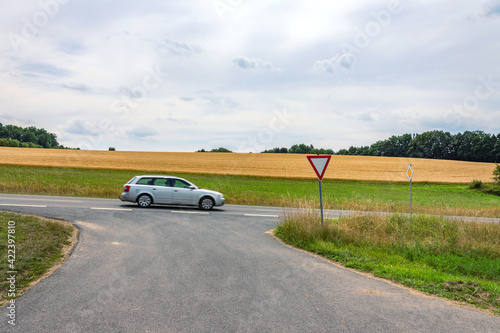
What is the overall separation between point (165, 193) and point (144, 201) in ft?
3.48

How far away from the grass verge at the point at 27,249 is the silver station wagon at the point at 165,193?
537 cm

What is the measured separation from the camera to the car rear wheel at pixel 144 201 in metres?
16.4

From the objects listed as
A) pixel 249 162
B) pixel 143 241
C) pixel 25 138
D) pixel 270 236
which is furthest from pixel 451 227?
pixel 25 138

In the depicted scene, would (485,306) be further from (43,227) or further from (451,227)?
(43,227)

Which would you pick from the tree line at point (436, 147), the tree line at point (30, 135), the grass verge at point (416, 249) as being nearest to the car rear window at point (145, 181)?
the grass verge at point (416, 249)

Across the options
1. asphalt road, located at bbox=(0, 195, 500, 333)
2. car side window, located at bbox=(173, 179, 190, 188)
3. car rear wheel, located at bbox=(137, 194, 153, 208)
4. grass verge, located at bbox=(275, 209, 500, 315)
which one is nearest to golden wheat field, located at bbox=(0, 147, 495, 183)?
car side window, located at bbox=(173, 179, 190, 188)

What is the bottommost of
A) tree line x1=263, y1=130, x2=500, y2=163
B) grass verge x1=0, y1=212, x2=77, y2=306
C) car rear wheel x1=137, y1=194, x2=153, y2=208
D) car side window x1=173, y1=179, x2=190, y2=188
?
grass verge x1=0, y1=212, x2=77, y2=306

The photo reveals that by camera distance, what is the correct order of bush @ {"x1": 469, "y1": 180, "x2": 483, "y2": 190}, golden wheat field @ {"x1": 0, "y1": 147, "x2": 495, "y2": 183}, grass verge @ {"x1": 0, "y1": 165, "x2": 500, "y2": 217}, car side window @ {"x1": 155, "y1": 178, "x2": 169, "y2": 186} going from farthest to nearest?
golden wheat field @ {"x1": 0, "y1": 147, "x2": 495, "y2": 183}, bush @ {"x1": 469, "y1": 180, "x2": 483, "y2": 190}, grass verge @ {"x1": 0, "y1": 165, "x2": 500, "y2": 217}, car side window @ {"x1": 155, "y1": 178, "x2": 169, "y2": 186}

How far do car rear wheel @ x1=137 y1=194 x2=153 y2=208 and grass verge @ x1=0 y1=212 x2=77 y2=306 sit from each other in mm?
5397

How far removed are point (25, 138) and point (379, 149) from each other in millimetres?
103632

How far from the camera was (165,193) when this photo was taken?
1653cm

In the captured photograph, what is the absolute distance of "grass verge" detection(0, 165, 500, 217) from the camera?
70.1ft

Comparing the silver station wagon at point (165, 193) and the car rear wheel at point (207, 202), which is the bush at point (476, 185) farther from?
the car rear wheel at point (207, 202)

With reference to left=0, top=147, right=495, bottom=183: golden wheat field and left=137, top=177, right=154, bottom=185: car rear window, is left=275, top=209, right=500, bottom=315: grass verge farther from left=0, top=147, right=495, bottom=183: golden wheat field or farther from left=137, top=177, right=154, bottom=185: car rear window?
left=0, top=147, right=495, bottom=183: golden wheat field
